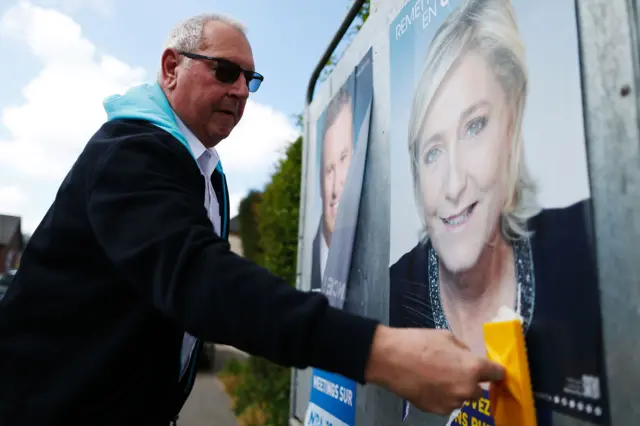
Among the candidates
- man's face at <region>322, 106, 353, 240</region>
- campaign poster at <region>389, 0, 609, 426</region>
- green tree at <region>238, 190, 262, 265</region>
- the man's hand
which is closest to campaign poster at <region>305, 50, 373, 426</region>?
man's face at <region>322, 106, 353, 240</region>

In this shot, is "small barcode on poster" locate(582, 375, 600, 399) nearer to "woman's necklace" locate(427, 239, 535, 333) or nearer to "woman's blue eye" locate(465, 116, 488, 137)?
"woman's necklace" locate(427, 239, 535, 333)

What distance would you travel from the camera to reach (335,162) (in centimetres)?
242

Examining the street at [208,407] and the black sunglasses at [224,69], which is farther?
the street at [208,407]

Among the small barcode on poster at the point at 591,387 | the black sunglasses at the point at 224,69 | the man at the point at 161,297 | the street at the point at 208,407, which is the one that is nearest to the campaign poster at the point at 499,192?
the small barcode on poster at the point at 591,387

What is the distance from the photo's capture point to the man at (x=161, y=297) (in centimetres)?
84

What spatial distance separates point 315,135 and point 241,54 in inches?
51.0

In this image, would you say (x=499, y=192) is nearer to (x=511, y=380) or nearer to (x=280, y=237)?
(x=511, y=380)

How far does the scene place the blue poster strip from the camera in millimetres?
1876

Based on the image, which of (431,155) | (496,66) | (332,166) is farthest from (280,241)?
(496,66)

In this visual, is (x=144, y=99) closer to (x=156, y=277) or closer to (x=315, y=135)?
(x=156, y=277)

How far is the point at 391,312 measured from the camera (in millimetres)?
1636

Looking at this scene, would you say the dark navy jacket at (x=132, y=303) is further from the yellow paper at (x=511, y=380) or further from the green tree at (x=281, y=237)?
the green tree at (x=281, y=237)

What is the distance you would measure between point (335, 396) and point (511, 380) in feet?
3.79

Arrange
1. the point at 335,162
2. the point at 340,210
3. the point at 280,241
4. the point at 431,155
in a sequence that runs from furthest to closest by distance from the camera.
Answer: the point at 280,241, the point at 335,162, the point at 340,210, the point at 431,155
